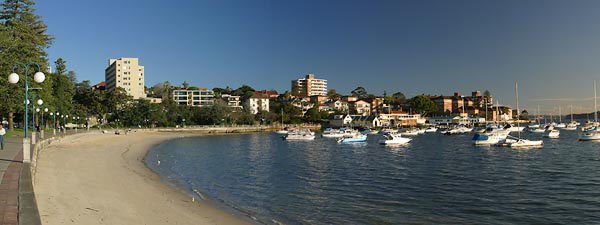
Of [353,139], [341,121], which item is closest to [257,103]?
[341,121]

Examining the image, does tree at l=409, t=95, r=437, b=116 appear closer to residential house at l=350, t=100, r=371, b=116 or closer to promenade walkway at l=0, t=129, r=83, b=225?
residential house at l=350, t=100, r=371, b=116

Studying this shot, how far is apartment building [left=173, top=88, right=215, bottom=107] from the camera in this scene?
147750mm

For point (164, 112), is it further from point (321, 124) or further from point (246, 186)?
point (246, 186)

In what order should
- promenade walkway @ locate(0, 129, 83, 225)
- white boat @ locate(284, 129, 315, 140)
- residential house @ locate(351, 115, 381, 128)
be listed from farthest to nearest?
residential house @ locate(351, 115, 381, 128) → white boat @ locate(284, 129, 315, 140) → promenade walkway @ locate(0, 129, 83, 225)

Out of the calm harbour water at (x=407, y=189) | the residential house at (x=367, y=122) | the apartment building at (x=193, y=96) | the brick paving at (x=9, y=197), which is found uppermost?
the apartment building at (x=193, y=96)

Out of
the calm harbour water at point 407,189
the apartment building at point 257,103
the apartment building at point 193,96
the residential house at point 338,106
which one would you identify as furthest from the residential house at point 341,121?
the calm harbour water at point 407,189

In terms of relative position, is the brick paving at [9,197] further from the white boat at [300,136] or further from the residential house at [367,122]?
the residential house at [367,122]

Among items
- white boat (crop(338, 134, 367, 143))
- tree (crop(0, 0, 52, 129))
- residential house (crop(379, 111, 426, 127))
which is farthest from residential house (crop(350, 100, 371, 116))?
tree (crop(0, 0, 52, 129))

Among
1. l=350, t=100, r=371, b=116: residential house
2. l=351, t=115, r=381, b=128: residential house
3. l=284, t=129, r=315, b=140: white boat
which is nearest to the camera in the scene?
l=284, t=129, r=315, b=140: white boat

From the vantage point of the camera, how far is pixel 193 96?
14850cm

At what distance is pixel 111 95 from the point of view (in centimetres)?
11500

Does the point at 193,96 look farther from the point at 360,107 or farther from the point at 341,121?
the point at 360,107

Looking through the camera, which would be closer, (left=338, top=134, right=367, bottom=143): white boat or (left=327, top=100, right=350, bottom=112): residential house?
(left=338, top=134, right=367, bottom=143): white boat

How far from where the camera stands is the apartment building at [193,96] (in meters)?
148
